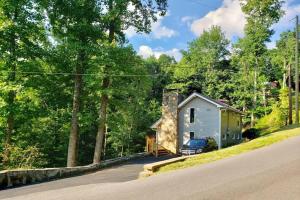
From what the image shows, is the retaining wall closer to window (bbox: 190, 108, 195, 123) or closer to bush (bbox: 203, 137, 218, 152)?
bush (bbox: 203, 137, 218, 152)

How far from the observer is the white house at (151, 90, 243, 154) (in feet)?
148

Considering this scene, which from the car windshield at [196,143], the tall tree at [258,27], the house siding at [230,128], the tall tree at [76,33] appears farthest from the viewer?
the tall tree at [258,27]

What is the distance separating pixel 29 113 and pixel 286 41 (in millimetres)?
64694

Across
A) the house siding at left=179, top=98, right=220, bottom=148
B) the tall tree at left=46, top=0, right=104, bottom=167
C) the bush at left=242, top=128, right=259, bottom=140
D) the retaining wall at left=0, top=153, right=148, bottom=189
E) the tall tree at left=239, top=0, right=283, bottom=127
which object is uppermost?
the tall tree at left=239, top=0, right=283, bottom=127

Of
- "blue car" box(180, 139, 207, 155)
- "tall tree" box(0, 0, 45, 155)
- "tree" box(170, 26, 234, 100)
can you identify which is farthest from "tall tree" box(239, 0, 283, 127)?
"tall tree" box(0, 0, 45, 155)

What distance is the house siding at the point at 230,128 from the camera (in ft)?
151

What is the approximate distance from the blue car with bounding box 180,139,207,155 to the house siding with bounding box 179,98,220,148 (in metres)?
4.81

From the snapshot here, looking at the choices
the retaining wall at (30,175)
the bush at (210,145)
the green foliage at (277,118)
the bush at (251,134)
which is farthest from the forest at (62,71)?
the green foliage at (277,118)

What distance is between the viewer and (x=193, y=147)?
3859 cm

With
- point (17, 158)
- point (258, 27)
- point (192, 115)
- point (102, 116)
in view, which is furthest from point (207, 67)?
point (17, 158)

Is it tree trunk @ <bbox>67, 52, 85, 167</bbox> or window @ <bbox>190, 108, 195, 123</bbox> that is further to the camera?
window @ <bbox>190, 108, 195, 123</bbox>

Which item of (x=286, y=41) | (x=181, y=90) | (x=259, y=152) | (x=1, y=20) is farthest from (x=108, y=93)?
(x=286, y=41)

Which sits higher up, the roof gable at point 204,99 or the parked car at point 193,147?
the roof gable at point 204,99

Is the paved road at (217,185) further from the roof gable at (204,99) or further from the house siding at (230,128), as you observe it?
the house siding at (230,128)
